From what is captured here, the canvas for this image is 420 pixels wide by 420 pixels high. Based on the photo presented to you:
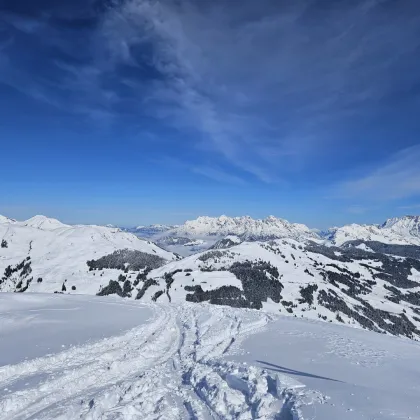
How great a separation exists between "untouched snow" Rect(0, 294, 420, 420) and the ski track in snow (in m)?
0.05

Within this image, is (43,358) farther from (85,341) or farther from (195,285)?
(195,285)

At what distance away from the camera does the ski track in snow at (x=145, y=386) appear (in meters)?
13.5

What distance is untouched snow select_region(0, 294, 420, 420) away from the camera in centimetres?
1344

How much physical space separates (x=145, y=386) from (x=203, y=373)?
140 inches

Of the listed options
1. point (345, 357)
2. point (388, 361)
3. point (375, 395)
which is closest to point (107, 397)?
point (375, 395)

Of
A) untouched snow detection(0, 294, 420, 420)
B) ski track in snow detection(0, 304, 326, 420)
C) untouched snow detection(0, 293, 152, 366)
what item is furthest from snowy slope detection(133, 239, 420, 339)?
ski track in snow detection(0, 304, 326, 420)

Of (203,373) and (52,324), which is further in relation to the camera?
(52,324)

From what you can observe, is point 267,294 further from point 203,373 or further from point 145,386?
point 145,386

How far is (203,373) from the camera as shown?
18.5 meters

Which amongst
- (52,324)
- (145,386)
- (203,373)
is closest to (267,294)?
(52,324)

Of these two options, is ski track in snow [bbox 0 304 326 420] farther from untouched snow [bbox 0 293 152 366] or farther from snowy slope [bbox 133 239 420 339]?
snowy slope [bbox 133 239 420 339]

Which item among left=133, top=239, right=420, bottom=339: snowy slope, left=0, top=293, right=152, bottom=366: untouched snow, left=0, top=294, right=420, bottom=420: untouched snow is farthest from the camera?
left=133, top=239, right=420, bottom=339: snowy slope

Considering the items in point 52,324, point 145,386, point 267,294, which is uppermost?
point 267,294

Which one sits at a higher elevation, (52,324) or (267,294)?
(267,294)
